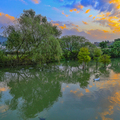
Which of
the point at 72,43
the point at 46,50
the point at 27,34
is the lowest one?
the point at 46,50

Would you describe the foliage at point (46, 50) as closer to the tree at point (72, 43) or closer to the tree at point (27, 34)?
the tree at point (27, 34)

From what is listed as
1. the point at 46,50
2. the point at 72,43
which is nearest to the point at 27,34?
the point at 46,50

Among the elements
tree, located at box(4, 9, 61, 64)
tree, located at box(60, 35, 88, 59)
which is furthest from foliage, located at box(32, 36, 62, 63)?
tree, located at box(60, 35, 88, 59)

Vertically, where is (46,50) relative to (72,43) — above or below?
below

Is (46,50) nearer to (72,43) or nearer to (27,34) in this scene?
(27,34)

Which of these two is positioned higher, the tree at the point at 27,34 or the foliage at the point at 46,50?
the tree at the point at 27,34

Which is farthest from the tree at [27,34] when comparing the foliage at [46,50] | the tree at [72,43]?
→ the tree at [72,43]

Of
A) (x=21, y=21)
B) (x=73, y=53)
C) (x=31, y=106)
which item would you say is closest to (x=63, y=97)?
(x=31, y=106)

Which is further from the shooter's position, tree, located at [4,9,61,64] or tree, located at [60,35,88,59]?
tree, located at [60,35,88,59]

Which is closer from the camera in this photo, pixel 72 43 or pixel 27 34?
pixel 27 34

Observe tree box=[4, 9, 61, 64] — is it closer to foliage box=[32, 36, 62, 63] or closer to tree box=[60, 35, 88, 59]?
foliage box=[32, 36, 62, 63]

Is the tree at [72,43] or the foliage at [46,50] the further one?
the tree at [72,43]

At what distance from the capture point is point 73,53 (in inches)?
1281

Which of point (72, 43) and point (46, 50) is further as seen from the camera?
point (72, 43)
